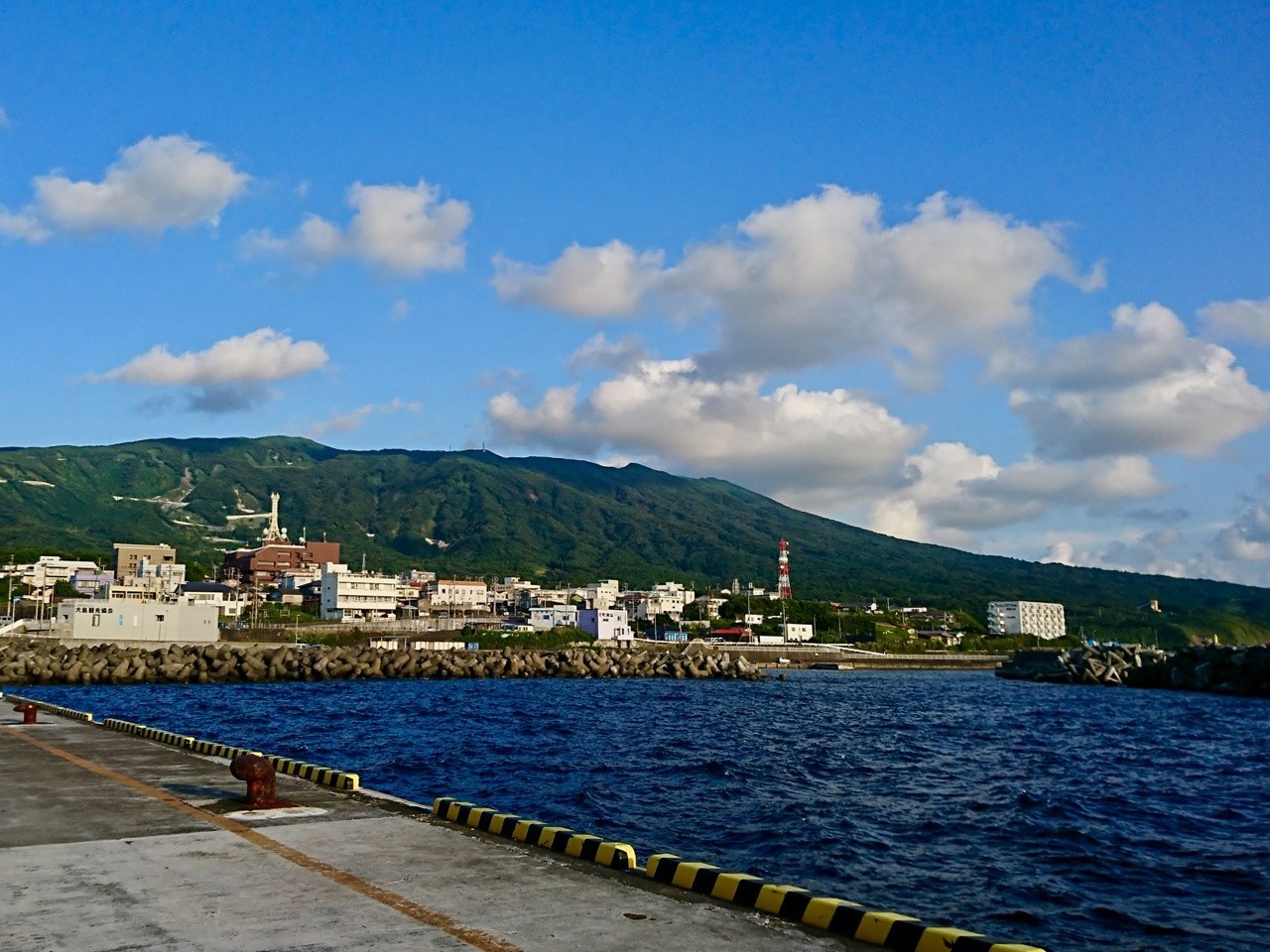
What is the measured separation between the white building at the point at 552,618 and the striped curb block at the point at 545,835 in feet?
422

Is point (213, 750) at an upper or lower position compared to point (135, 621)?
upper

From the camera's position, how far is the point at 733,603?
192 meters

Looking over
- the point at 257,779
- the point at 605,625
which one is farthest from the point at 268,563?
the point at 257,779

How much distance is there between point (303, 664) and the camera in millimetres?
79625

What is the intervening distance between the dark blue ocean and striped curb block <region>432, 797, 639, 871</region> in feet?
15.1

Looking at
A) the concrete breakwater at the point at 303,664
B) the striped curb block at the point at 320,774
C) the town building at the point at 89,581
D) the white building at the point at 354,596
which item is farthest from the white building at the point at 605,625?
the striped curb block at the point at 320,774

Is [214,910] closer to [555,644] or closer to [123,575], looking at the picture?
[555,644]

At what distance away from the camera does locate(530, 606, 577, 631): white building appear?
469ft

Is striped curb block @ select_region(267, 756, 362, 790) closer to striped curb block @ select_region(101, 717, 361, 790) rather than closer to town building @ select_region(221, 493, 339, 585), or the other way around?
striped curb block @ select_region(101, 717, 361, 790)

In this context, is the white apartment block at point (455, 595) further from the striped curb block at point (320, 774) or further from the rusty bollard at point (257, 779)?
the rusty bollard at point (257, 779)

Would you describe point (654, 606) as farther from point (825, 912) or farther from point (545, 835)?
point (825, 912)

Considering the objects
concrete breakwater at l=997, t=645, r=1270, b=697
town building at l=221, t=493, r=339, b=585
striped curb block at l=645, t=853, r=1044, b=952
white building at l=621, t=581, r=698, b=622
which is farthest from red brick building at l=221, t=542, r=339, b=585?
striped curb block at l=645, t=853, r=1044, b=952

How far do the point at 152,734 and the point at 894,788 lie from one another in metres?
17.8

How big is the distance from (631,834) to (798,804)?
16.8ft
